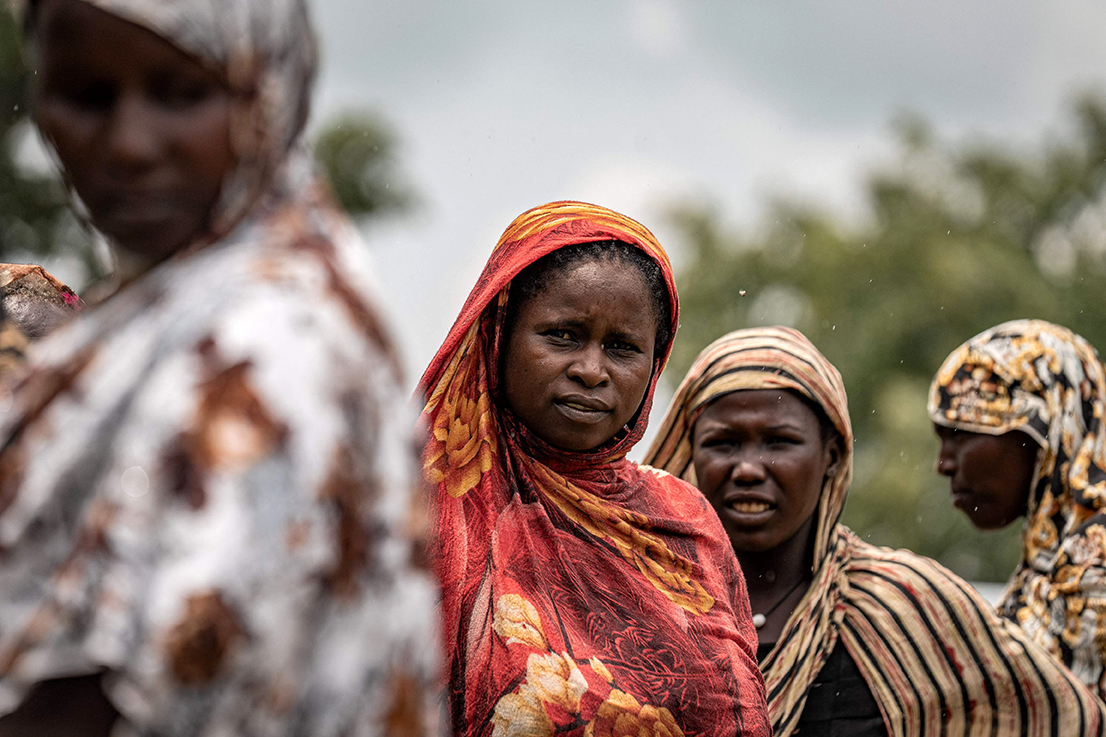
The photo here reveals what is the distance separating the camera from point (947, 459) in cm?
557

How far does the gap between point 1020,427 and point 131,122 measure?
4.78 metres

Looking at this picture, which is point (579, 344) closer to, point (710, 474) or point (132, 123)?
point (710, 474)

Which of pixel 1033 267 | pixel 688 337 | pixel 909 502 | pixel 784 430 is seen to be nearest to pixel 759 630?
pixel 784 430

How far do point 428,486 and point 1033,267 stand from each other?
2319 cm

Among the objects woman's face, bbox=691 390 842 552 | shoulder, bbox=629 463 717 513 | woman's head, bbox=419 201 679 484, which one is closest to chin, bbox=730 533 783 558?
woman's face, bbox=691 390 842 552

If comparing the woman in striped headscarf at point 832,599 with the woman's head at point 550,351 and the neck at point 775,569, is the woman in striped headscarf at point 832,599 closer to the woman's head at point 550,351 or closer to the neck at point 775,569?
the neck at point 775,569

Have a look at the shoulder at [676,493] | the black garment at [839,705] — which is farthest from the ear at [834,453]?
the shoulder at [676,493]

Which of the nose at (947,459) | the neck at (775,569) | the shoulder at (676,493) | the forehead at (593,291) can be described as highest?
the forehead at (593,291)

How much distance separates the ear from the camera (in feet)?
14.2

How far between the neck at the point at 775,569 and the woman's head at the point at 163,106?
3.13 meters

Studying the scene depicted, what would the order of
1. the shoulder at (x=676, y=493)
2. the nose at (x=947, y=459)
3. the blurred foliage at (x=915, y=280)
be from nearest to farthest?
the shoulder at (x=676, y=493) → the nose at (x=947, y=459) → the blurred foliage at (x=915, y=280)

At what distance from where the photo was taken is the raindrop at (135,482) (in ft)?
3.67

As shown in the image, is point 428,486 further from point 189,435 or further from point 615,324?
point 189,435

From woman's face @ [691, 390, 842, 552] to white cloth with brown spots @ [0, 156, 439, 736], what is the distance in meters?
2.86
